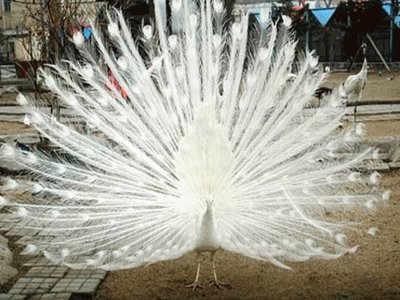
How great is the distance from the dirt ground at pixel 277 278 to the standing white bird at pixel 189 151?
17 cm

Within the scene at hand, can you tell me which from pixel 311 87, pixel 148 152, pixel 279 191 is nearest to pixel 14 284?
pixel 148 152

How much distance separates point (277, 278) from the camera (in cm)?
445

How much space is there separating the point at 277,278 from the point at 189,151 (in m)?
1.18

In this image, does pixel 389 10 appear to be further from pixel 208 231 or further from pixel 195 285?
pixel 208 231

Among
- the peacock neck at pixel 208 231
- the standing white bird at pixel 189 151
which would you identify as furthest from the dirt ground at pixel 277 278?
the peacock neck at pixel 208 231

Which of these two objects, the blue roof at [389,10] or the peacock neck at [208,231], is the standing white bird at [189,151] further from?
the blue roof at [389,10]

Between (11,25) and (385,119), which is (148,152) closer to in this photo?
(385,119)

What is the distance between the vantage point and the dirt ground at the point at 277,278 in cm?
420

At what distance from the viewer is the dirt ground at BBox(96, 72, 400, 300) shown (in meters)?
4.20

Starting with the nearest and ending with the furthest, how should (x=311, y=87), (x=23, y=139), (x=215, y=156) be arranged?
(x=215, y=156) → (x=311, y=87) → (x=23, y=139)

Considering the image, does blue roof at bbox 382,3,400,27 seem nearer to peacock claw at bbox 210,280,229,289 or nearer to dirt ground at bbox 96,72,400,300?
dirt ground at bbox 96,72,400,300

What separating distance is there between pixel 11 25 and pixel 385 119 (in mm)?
28049

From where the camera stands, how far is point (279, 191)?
4.35 m

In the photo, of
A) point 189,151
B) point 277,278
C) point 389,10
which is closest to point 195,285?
point 277,278
